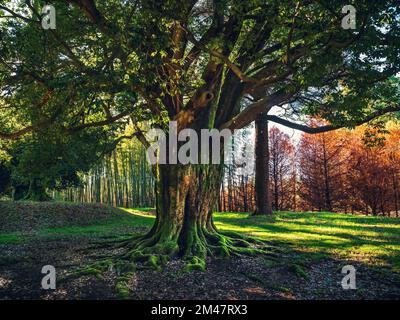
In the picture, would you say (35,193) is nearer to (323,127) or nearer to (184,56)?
(184,56)

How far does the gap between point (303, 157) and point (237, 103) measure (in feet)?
87.6

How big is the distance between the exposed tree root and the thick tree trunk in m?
11.1

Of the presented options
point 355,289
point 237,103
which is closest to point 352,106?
point 237,103

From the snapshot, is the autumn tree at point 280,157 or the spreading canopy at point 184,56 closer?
the spreading canopy at point 184,56

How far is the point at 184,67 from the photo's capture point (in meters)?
11.1

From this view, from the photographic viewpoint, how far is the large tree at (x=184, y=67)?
27.1 feet

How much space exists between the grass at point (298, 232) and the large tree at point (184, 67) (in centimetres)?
320

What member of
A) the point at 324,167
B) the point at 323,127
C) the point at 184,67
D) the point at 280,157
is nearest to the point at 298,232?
the point at 323,127

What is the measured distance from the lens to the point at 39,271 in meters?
9.87

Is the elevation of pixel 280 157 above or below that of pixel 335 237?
above

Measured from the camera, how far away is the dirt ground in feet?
25.5

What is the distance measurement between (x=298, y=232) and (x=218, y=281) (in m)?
8.87
